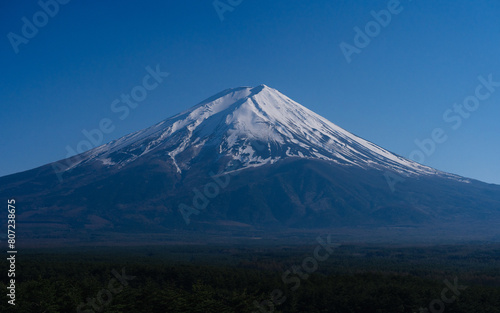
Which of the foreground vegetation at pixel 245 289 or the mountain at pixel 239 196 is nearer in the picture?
the foreground vegetation at pixel 245 289

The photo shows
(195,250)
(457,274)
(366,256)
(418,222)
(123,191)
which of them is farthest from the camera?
(123,191)

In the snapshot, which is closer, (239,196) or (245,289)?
(245,289)

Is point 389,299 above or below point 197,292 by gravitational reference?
below

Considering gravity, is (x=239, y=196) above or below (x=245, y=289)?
below

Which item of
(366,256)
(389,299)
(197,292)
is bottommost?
(366,256)

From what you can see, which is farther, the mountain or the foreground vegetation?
the mountain

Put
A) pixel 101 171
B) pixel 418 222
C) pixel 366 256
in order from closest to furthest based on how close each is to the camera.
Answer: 1. pixel 366 256
2. pixel 418 222
3. pixel 101 171

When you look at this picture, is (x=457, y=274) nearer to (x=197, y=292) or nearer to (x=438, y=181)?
(x=197, y=292)

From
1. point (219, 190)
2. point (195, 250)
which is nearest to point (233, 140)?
point (219, 190)
